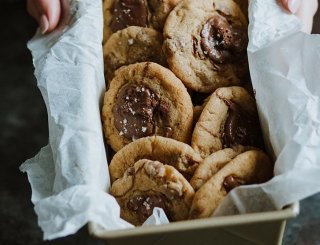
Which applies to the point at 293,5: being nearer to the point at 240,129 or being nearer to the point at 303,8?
the point at 303,8

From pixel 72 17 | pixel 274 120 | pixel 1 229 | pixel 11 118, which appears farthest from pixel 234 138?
pixel 11 118

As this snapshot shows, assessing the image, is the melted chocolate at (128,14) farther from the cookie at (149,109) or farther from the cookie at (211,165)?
the cookie at (211,165)

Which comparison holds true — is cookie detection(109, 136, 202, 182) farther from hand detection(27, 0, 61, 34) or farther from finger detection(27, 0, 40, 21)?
finger detection(27, 0, 40, 21)

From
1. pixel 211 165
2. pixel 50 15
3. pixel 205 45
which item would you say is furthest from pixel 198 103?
pixel 50 15

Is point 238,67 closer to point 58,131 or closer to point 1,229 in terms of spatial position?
point 58,131

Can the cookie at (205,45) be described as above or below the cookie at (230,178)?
above

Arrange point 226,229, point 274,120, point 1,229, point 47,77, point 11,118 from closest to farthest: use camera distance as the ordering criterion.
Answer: point 226,229 < point 274,120 < point 47,77 < point 1,229 < point 11,118

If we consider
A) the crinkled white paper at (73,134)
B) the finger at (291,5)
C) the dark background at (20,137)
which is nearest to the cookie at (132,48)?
the crinkled white paper at (73,134)
